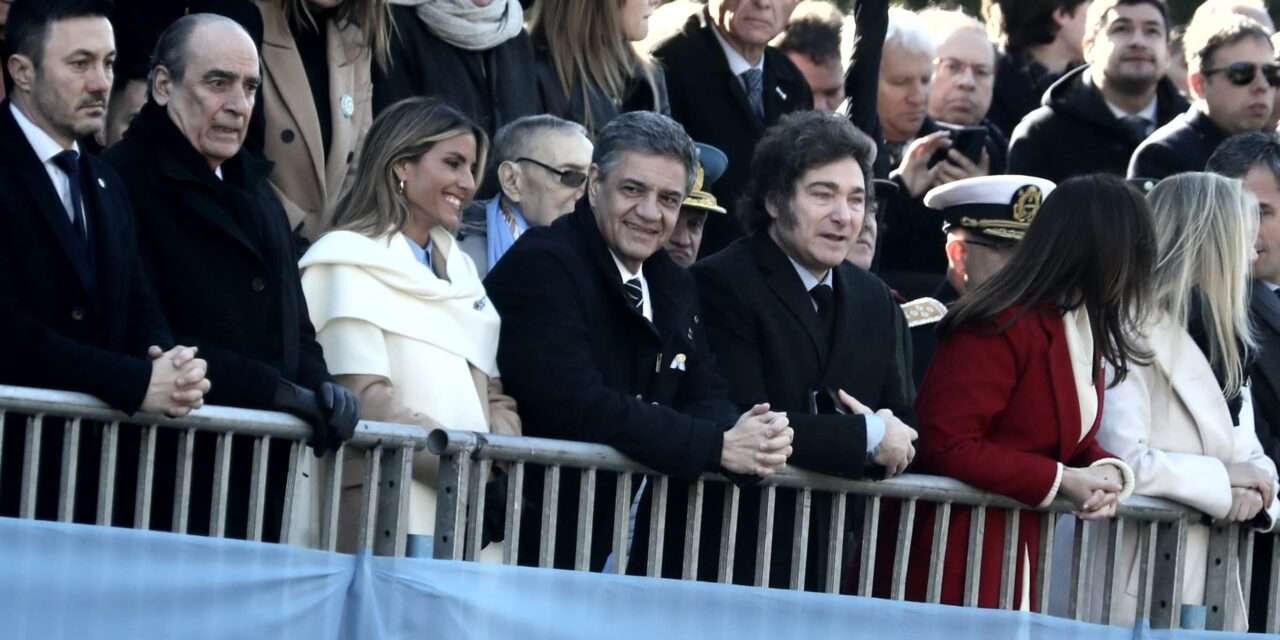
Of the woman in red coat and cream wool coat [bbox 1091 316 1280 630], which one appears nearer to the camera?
the woman in red coat

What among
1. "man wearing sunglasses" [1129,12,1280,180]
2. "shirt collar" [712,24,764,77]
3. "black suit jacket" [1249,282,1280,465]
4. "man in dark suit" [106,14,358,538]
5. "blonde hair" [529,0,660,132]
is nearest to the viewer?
"man in dark suit" [106,14,358,538]

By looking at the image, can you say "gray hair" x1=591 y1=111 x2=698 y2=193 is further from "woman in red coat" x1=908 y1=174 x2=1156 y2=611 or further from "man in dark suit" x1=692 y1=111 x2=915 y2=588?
"woman in red coat" x1=908 y1=174 x2=1156 y2=611

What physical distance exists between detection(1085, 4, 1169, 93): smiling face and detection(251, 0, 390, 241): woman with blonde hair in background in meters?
3.83

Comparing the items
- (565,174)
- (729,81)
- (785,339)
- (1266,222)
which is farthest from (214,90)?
(1266,222)

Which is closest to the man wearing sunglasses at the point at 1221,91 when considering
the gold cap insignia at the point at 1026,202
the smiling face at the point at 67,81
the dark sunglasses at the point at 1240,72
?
the dark sunglasses at the point at 1240,72

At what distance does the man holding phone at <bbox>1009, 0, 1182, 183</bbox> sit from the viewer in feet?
34.4

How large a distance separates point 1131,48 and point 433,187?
4.46 meters

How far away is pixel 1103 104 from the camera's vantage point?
1058 centimetres

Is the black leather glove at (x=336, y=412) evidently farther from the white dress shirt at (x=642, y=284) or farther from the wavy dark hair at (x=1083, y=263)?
the wavy dark hair at (x=1083, y=263)

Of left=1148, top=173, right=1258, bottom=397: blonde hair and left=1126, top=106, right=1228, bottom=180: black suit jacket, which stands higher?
left=1126, top=106, right=1228, bottom=180: black suit jacket

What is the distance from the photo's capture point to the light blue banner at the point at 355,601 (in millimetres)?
5590

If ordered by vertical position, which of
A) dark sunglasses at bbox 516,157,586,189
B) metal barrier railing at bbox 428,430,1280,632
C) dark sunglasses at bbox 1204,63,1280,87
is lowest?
metal barrier railing at bbox 428,430,1280,632

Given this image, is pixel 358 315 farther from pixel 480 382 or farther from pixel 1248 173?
pixel 1248 173

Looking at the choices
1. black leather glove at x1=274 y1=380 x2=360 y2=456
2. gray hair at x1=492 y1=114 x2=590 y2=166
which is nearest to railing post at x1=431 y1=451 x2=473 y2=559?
black leather glove at x1=274 y1=380 x2=360 y2=456
